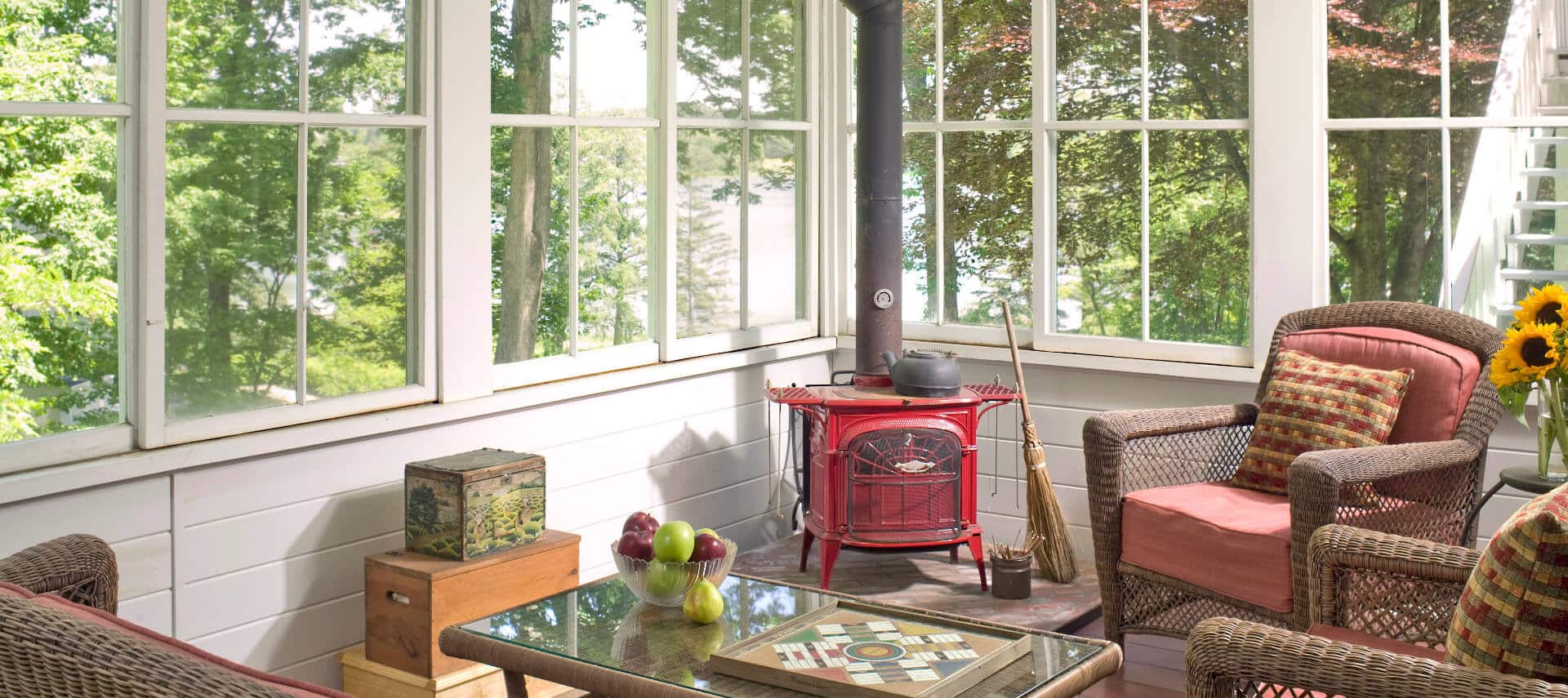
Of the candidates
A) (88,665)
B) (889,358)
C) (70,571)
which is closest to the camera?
(88,665)

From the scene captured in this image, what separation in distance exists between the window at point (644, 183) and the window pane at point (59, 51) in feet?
3.90

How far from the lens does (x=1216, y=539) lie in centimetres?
374

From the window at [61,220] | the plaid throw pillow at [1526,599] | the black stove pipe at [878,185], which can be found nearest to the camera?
the plaid throw pillow at [1526,599]

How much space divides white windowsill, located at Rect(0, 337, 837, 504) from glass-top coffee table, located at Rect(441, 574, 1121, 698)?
924 millimetres

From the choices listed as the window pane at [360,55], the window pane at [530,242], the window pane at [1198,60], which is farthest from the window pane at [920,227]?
the window pane at [360,55]

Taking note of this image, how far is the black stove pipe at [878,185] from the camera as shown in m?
4.92

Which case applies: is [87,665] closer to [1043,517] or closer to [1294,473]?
[1294,473]

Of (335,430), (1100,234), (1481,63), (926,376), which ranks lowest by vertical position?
(335,430)

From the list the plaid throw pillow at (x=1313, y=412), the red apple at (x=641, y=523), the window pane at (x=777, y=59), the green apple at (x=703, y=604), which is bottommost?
the green apple at (x=703, y=604)

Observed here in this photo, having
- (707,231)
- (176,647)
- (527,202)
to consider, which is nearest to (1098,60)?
(707,231)

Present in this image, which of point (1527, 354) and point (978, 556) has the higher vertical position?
point (1527, 354)

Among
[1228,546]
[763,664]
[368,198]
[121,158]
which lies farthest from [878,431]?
[121,158]

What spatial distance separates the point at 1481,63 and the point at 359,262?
343 centimetres

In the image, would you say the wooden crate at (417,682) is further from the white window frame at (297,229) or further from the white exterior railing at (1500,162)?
the white exterior railing at (1500,162)
